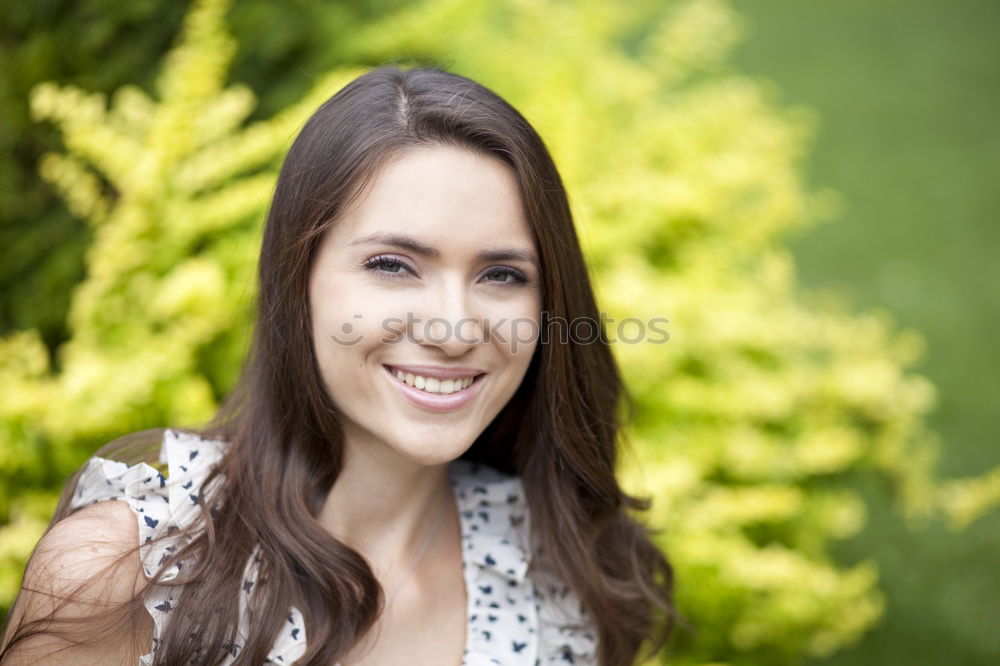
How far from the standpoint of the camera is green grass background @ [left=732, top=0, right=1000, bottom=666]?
3830 mm

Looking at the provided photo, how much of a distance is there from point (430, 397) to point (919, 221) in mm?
6859

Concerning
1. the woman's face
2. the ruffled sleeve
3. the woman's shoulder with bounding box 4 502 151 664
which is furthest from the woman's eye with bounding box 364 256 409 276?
the woman's shoulder with bounding box 4 502 151 664

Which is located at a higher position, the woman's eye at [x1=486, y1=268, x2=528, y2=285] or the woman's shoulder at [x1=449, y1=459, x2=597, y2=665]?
the woman's eye at [x1=486, y1=268, x2=528, y2=285]

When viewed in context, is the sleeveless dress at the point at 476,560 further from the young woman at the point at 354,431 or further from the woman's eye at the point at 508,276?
the woman's eye at the point at 508,276

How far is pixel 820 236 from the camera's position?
24.0 ft

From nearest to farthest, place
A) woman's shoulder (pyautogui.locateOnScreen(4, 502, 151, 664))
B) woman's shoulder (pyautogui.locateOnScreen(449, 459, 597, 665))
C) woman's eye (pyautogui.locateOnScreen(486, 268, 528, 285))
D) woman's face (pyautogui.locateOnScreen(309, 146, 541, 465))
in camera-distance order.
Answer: woman's shoulder (pyautogui.locateOnScreen(4, 502, 151, 664))
woman's face (pyautogui.locateOnScreen(309, 146, 541, 465))
woman's eye (pyautogui.locateOnScreen(486, 268, 528, 285))
woman's shoulder (pyautogui.locateOnScreen(449, 459, 597, 665))

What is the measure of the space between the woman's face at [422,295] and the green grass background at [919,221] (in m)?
2.45

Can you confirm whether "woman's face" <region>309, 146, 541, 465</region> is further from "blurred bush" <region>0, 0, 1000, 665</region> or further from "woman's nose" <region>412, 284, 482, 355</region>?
"blurred bush" <region>0, 0, 1000, 665</region>

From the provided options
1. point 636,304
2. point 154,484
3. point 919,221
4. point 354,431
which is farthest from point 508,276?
point 919,221

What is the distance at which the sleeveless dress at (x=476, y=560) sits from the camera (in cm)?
153

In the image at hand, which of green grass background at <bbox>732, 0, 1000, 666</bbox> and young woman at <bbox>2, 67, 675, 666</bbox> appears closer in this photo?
young woman at <bbox>2, 67, 675, 666</bbox>

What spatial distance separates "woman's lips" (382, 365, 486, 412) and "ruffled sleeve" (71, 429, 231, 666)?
372 mm

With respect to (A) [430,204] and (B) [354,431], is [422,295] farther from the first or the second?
(B) [354,431]

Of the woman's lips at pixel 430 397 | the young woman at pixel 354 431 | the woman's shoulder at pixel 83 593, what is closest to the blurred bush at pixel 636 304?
the young woman at pixel 354 431
